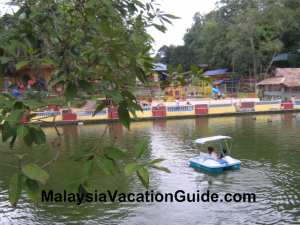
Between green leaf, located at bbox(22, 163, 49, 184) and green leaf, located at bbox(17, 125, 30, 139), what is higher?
green leaf, located at bbox(17, 125, 30, 139)

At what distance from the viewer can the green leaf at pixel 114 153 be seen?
7.38ft

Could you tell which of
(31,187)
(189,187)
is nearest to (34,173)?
(31,187)

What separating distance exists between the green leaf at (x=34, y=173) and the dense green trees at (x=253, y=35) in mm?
52573

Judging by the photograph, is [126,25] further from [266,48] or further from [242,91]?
[242,91]

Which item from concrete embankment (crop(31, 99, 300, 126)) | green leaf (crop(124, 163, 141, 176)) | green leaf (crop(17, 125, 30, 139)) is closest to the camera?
green leaf (crop(124, 163, 141, 176))

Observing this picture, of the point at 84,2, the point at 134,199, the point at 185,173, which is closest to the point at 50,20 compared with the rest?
the point at 84,2

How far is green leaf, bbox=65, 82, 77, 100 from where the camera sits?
228 centimetres

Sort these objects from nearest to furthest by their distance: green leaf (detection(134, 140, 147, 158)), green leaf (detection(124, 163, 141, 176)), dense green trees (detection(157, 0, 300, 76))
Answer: green leaf (detection(124, 163, 141, 176)), green leaf (detection(134, 140, 147, 158)), dense green trees (detection(157, 0, 300, 76))

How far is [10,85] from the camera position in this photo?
299cm

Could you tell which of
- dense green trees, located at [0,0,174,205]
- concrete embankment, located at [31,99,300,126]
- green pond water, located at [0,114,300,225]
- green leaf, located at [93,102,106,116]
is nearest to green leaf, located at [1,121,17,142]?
dense green trees, located at [0,0,174,205]

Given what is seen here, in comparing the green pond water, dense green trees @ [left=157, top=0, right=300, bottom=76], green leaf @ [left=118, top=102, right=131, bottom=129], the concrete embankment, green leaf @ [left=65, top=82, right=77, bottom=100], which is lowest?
the green pond water

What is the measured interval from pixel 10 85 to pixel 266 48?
171 feet

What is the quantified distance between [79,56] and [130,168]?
3.00 feet

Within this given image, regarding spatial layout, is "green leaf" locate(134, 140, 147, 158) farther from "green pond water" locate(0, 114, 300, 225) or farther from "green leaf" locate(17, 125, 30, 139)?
"green leaf" locate(17, 125, 30, 139)
